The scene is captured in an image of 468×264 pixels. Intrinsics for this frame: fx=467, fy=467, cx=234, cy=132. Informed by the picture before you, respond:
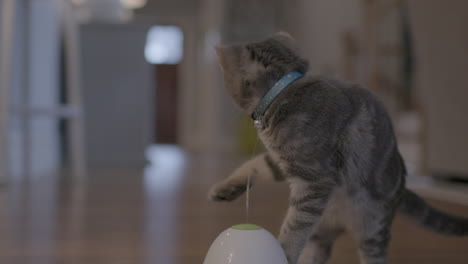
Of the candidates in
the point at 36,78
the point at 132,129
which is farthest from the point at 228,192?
the point at 132,129

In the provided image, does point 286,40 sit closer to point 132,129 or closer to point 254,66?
point 254,66

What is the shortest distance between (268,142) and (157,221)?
0.66m

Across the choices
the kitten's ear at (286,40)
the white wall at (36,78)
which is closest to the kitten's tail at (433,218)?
the kitten's ear at (286,40)

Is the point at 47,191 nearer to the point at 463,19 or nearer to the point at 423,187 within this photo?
the point at 423,187

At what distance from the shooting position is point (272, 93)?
72 centimetres

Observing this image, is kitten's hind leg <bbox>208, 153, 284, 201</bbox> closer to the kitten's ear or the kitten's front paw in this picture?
the kitten's front paw

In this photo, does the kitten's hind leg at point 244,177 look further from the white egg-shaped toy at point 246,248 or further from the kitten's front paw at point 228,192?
the white egg-shaped toy at point 246,248

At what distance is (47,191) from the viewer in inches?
72.3

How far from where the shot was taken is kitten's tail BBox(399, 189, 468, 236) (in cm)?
82

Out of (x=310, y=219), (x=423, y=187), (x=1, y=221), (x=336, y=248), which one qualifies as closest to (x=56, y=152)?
(x=1, y=221)

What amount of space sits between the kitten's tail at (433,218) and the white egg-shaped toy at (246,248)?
29 centimetres

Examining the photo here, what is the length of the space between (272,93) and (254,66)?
51 millimetres

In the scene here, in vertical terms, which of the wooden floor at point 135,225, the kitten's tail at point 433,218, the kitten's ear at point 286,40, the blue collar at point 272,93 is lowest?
the wooden floor at point 135,225

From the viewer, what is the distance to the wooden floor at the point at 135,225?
0.95m
